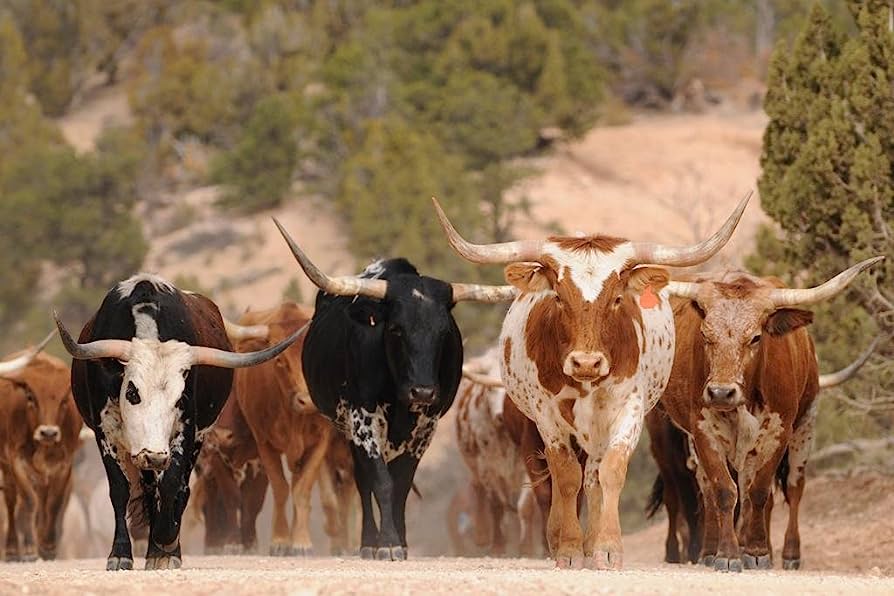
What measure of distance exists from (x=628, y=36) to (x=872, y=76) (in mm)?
38260

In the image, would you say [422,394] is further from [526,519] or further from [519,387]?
[526,519]

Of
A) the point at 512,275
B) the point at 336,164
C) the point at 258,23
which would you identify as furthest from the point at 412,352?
the point at 258,23

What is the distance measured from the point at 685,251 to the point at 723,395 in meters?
1.10

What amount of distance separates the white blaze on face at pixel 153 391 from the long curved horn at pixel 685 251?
3043 mm

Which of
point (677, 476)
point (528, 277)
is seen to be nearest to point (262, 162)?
point (677, 476)

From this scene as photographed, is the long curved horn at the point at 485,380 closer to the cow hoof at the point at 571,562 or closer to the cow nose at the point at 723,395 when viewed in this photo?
the cow nose at the point at 723,395

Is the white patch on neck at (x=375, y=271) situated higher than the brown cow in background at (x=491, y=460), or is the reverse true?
the white patch on neck at (x=375, y=271)

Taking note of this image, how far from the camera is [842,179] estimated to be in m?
19.9

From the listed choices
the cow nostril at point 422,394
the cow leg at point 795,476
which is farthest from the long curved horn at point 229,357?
the cow leg at point 795,476

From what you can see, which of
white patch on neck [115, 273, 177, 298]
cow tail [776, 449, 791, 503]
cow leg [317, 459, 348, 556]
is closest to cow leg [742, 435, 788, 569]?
cow tail [776, 449, 791, 503]

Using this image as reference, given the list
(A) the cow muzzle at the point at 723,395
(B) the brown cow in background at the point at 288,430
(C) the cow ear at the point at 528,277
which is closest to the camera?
(C) the cow ear at the point at 528,277

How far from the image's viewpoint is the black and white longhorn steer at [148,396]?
12539mm

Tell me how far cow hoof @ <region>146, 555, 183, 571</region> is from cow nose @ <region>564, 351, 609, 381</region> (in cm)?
307

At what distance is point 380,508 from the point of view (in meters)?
14.5
